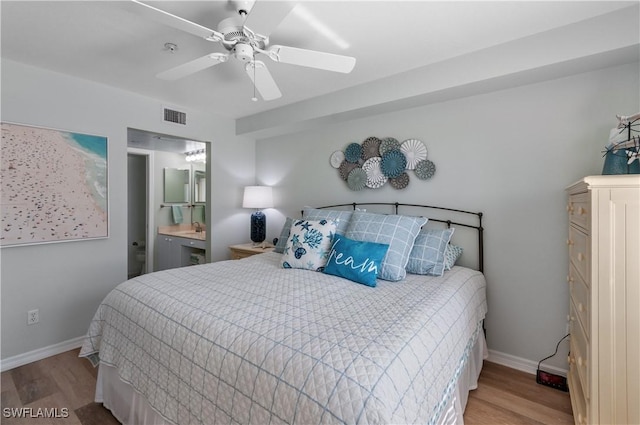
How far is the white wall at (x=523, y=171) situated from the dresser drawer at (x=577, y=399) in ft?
1.09

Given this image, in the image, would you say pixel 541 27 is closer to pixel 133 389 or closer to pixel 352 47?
pixel 352 47

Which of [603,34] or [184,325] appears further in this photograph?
[603,34]

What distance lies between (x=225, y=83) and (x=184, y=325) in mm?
2180

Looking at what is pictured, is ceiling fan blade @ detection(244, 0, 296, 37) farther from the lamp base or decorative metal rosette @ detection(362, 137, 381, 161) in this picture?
the lamp base

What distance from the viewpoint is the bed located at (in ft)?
3.28

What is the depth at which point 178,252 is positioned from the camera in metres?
4.60

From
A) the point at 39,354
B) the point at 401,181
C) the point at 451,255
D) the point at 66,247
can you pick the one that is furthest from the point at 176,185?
the point at 451,255

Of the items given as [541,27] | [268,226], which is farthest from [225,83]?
[541,27]

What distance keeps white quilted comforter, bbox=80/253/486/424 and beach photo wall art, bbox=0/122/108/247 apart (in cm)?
119

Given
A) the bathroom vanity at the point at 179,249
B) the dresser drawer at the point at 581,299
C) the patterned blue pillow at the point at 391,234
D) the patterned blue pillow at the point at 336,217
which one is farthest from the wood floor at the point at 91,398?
the bathroom vanity at the point at 179,249

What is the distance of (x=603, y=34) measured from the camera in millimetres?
1758

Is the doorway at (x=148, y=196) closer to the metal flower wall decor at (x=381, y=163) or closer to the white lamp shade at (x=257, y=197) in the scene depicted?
the white lamp shade at (x=257, y=197)

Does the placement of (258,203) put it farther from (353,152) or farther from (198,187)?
(198,187)

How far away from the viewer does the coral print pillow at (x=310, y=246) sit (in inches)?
91.1
